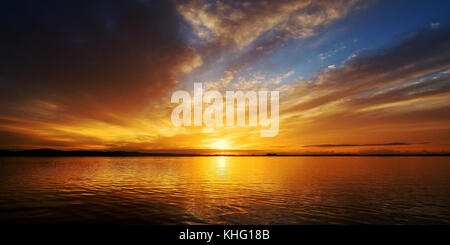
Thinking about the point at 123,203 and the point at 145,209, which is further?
the point at 123,203

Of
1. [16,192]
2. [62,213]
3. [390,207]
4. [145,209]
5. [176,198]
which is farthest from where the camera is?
[16,192]

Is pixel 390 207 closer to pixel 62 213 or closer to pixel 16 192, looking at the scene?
pixel 62 213
